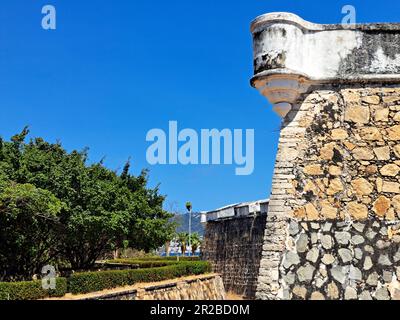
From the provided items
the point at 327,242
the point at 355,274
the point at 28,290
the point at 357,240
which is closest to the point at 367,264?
the point at 355,274

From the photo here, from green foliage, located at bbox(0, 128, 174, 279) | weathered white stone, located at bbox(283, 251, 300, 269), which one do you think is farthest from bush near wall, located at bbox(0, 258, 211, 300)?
weathered white stone, located at bbox(283, 251, 300, 269)

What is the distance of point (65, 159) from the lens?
25.5m

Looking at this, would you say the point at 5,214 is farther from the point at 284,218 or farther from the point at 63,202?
the point at 284,218

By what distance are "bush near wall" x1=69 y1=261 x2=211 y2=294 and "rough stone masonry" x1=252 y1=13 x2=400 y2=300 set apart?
13.8 metres

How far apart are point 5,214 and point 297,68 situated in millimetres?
14778

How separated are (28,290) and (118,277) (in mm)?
4914

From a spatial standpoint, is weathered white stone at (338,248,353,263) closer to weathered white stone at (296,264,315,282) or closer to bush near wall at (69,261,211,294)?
weathered white stone at (296,264,315,282)

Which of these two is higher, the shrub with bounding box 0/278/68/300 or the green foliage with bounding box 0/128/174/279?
the green foliage with bounding box 0/128/174/279

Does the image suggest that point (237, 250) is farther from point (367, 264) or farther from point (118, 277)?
point (367, 264)

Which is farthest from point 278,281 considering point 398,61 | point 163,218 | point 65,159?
point 163,218

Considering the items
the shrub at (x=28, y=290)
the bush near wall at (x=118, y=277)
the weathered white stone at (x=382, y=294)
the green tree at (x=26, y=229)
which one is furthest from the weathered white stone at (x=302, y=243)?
the bush near wall at (x=118, y=277)

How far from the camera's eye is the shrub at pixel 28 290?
1636cm

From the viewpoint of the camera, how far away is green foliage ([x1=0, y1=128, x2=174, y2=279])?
1966cm

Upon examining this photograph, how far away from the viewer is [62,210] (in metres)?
22.9
